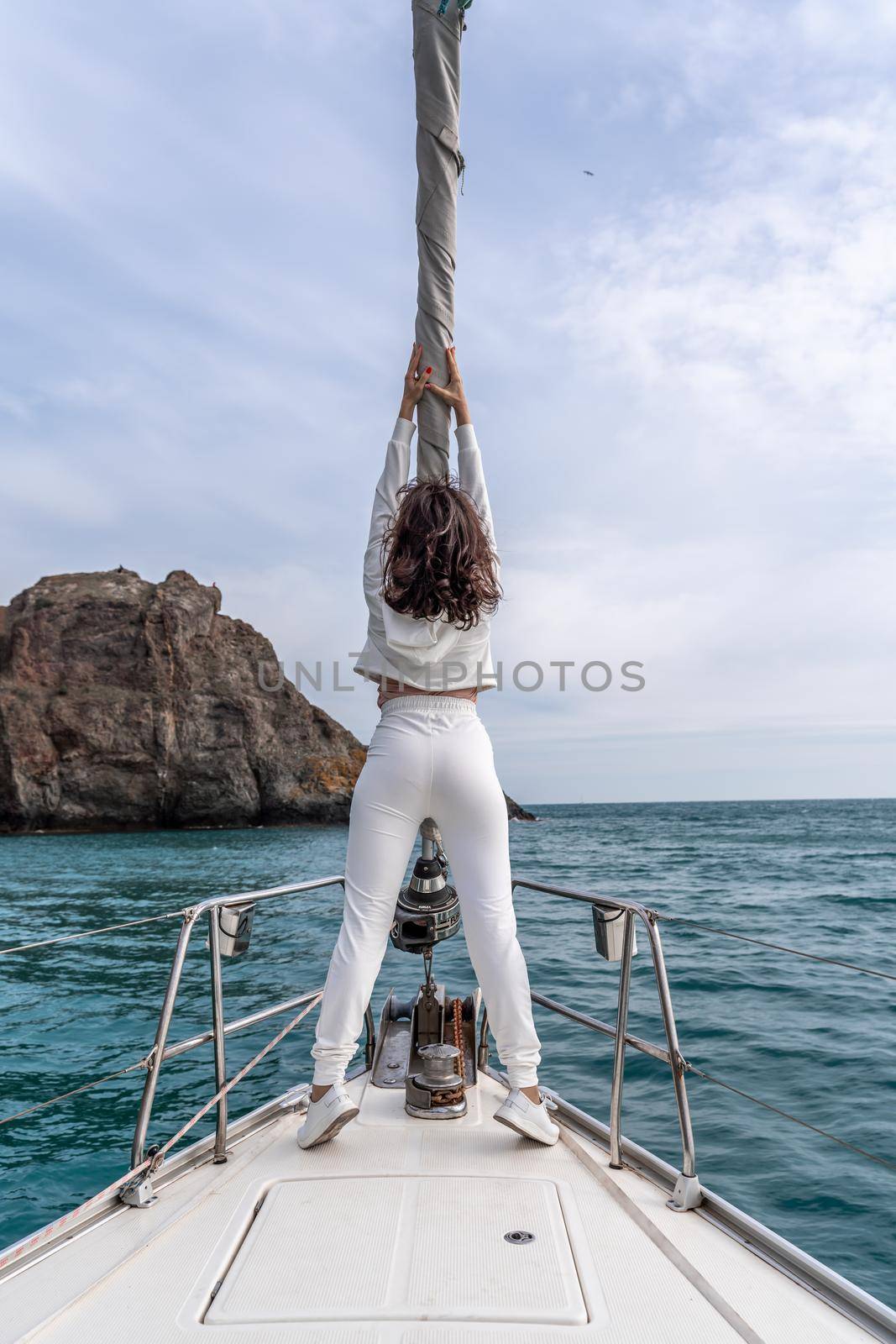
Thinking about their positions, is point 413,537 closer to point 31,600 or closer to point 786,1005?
point 786,1005

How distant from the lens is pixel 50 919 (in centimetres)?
1175

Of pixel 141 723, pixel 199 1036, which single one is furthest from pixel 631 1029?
pixel 141 723

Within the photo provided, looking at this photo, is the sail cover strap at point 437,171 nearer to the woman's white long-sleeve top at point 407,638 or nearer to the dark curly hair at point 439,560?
the woman's white long-sleeve top at point 407,638

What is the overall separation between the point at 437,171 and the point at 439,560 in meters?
1.61

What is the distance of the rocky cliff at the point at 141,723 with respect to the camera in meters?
39.2

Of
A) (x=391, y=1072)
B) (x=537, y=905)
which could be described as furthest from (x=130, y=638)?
(x=391, y=1072)

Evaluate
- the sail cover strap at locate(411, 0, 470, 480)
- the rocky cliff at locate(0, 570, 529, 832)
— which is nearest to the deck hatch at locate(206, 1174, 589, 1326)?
the sail cover strap at locate(411, 0, 470, 480)

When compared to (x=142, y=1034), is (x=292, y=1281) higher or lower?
higher

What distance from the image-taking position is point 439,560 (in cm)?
218

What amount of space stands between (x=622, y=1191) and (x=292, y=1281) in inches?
31.4

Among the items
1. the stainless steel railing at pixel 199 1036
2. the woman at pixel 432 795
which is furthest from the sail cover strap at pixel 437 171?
the stainless steel railing at pixel 199 1036

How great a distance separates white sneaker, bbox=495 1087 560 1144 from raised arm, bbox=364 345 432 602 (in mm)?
1431

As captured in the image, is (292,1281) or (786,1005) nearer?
(292,1281)

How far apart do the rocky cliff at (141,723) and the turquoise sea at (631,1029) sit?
2683cm
